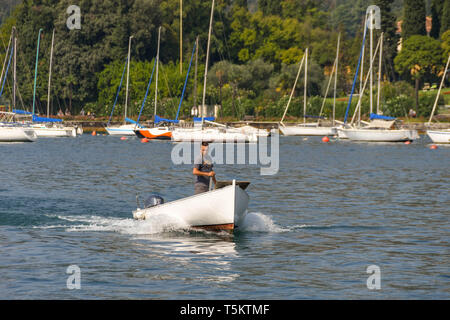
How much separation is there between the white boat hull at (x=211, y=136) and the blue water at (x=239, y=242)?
39.4 meters

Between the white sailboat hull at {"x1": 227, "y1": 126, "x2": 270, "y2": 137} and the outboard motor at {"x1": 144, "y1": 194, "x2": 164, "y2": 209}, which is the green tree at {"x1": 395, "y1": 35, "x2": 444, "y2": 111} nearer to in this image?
the white sailboat hull at {"x1": 227, "y1": 126, "x2": 270, "y2": 137}

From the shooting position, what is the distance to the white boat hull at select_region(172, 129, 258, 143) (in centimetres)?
8744

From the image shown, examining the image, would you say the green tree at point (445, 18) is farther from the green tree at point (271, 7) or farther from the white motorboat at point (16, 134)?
the white motorboat at point (16, 134)

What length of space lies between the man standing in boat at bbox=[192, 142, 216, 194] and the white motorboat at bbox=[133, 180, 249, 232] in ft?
2.18

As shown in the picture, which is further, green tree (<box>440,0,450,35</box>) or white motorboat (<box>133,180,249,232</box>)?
green tree (<box>440,0,450,35</box>)

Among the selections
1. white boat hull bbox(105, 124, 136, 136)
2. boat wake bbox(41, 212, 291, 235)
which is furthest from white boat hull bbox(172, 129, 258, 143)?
boat wake bbox(41, 212, 291, 235)

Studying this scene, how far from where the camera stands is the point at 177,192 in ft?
128

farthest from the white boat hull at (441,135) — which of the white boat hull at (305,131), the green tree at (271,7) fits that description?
the green tree at (271,7)

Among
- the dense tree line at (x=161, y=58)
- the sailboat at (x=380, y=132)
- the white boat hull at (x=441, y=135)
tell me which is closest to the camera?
the white boat hull at (x=441, y=135)

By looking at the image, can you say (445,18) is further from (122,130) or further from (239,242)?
(239,242)

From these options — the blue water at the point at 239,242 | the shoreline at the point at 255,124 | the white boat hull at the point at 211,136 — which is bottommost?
Answer: the blue water at the point at 239,242

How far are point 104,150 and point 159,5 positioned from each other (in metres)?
65.5

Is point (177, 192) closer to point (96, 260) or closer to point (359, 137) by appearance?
point (96, 260)

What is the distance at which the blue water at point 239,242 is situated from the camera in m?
18.2
